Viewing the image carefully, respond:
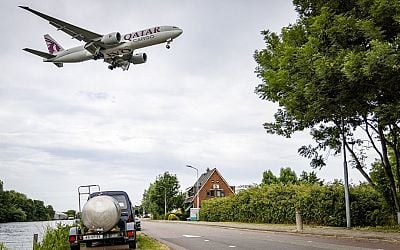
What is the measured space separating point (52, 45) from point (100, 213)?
16.7 meters

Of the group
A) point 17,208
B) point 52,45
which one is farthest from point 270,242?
point 17,208

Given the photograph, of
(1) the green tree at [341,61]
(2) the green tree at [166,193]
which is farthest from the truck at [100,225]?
(2) the green tree at [166,193]

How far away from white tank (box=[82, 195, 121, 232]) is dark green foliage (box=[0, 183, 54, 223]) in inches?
815

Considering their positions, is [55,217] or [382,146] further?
[382,146]

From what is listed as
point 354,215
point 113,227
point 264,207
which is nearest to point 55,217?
point 113,227

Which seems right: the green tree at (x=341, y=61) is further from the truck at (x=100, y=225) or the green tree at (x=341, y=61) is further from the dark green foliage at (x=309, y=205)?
the dark green foliage at (x=309, y=205)

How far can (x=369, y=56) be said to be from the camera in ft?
46.6

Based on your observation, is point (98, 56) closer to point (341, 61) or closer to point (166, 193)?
point (341, 61)

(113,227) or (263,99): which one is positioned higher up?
(263,99)

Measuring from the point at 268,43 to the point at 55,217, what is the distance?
491 inches

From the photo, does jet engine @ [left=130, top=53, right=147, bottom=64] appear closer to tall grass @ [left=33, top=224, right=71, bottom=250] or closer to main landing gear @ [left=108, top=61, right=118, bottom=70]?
main landing gear @ [left=108, top=61, right=118, bottom=70]

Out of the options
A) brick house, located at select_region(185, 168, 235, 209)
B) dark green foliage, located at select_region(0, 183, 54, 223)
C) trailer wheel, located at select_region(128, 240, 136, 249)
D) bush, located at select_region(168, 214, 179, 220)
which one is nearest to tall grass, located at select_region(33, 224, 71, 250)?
trailer wheel, located at select_region(128, 240, 136, 249)

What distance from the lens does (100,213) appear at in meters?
13.6

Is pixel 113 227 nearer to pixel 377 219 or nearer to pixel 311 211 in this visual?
pixel 377 219
